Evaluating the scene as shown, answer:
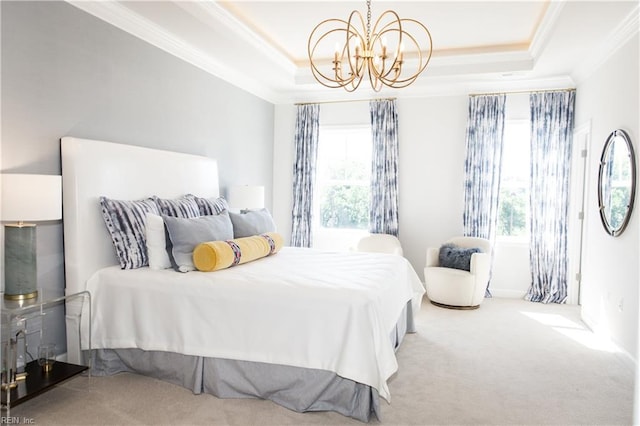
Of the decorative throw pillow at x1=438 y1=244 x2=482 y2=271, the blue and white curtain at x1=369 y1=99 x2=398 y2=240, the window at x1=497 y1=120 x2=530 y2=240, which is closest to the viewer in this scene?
the decorative throw pillow at x1=438 y1=244 x2=482 y2=271

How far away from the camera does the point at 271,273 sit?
3109 millimetres

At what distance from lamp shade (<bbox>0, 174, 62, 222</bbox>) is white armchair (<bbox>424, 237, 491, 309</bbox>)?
12.7 ft

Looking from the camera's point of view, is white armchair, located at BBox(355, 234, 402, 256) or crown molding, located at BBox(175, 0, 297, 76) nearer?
crown molding, located at BBox(175, 0, 297, 76)

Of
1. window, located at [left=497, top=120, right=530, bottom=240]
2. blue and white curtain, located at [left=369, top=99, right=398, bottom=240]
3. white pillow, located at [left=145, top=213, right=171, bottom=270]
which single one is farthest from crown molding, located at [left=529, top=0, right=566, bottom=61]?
white pillow, located at [left=145, top=213, right=171, bottom=270]

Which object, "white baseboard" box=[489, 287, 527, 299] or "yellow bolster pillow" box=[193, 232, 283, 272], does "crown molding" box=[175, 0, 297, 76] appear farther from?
"white baseboard" box=[489, 287, 527, 299]

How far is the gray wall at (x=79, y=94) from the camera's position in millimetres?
2801

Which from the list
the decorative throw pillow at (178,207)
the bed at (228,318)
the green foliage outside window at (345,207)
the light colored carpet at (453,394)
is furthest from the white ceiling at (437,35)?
the light colored carpet at (453,394)

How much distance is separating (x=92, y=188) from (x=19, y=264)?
0.76m

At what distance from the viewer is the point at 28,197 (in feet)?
8.36

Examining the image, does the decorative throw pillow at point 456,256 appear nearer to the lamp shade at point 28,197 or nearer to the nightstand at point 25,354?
the nightstand at point 25,354

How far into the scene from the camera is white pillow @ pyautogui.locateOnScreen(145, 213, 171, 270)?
321cm

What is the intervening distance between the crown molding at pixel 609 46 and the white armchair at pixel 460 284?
2199 millimetres

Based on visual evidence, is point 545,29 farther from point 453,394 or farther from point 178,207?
point 178,207

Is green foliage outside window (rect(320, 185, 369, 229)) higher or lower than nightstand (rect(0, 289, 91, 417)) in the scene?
higher
